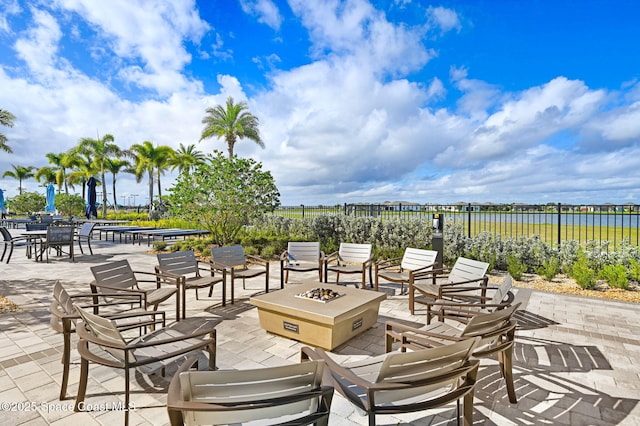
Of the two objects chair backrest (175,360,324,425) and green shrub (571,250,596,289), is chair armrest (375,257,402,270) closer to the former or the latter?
green shrub (571,250,596,289)

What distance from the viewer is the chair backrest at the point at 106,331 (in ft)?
7.27

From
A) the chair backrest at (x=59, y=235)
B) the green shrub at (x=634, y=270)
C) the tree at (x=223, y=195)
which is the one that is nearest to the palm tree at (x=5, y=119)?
the chair backrest at (x=59, y=235)

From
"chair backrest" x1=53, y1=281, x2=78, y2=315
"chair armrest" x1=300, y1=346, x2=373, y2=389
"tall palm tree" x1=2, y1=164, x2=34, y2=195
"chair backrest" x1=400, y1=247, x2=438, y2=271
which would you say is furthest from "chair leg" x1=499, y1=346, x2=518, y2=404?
"tall palm tree" x1=2, y1=164, x2=34, y2=195

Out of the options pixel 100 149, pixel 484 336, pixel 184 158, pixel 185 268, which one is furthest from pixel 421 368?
pixel 100 149

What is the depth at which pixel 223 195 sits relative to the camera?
11156 millimetres

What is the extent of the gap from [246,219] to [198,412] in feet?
34.7

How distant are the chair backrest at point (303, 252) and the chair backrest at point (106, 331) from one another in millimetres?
4698

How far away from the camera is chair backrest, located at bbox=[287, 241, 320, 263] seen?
7043mm

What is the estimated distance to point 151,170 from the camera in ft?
105

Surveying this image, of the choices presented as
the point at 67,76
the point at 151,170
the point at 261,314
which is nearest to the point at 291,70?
the point at 67,76

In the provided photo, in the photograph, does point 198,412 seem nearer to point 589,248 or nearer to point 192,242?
point 589,248

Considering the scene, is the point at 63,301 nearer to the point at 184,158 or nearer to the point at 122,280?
the point at 122,280

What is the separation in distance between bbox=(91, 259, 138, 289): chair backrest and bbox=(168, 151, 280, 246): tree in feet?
22.3

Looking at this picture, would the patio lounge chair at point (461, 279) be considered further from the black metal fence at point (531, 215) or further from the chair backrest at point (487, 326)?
the black metal fence at point (531, 215)
